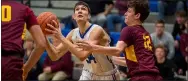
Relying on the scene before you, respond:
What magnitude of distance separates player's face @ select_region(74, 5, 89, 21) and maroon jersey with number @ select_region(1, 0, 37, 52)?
1.86 m

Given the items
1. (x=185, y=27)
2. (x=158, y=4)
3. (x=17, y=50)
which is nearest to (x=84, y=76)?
(x=17, y=50)

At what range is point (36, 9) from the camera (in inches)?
532

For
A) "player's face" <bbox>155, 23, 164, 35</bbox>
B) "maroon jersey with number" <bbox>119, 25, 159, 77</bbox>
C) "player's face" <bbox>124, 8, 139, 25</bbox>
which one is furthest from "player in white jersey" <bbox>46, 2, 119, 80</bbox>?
"player's face" <bbox>155, 23, 164, 35</bbox>

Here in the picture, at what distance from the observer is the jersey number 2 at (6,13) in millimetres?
4891

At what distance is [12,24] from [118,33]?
7.12 meters

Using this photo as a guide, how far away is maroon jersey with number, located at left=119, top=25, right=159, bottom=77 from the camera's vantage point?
235 inches

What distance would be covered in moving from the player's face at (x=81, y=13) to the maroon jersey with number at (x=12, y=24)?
6.10 ft

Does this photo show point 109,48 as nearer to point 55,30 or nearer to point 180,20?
point 55,30

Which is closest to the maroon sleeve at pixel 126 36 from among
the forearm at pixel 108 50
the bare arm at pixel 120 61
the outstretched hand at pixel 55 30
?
the forearm at pixel 108 50

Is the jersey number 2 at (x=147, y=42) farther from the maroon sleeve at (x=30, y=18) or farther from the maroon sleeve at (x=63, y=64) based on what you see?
the maroon sleeve at (x=63, y=64)

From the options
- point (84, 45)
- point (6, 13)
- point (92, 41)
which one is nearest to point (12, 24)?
point (6, 13)

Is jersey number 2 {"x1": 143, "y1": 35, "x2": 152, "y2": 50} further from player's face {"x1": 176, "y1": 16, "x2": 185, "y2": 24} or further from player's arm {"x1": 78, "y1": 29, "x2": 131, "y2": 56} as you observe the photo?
player's face {"x1": 176, "y1": 16, "x2": 185, "y2": 24}

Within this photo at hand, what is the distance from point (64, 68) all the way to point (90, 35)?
4.16 m

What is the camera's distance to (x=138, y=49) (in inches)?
237
